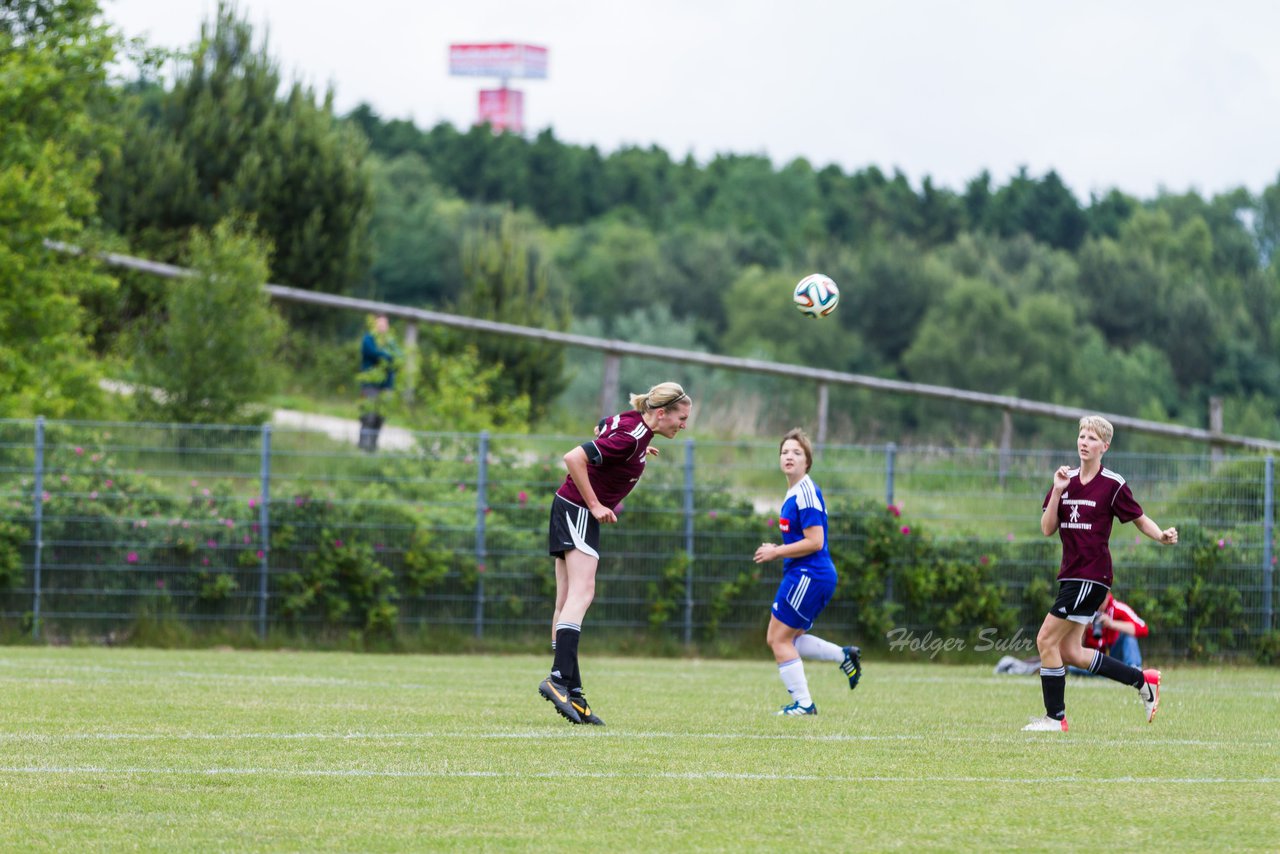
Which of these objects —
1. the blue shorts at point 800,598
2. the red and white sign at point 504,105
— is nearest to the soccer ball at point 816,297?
the blue shorts at point 800,598

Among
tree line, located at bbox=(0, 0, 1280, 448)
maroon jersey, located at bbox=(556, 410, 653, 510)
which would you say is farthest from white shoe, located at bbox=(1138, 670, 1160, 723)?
tree line, located at bbox=(0, 0, 1280, 448)

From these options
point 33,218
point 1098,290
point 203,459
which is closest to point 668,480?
point 203,459

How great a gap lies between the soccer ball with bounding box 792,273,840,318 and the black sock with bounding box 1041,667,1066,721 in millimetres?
4260

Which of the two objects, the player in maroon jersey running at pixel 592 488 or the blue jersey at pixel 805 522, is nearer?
the player in maroon jersey running at pixel 592 488

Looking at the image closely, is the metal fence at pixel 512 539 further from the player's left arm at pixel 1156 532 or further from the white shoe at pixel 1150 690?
the player's left arm at pixel 1156 532

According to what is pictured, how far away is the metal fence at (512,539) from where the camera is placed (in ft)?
55.4

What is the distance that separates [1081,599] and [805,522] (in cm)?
177

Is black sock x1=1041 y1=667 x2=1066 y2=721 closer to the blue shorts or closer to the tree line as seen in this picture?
the blue shorts

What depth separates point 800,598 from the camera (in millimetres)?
10562

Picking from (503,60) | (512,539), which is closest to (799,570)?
(512,539)

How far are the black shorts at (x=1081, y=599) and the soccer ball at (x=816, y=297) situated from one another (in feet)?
13.3

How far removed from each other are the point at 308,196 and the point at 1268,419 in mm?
56282

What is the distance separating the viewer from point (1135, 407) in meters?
78.6

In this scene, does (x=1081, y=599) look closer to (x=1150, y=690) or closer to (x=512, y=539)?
(x=1150, y=690)
